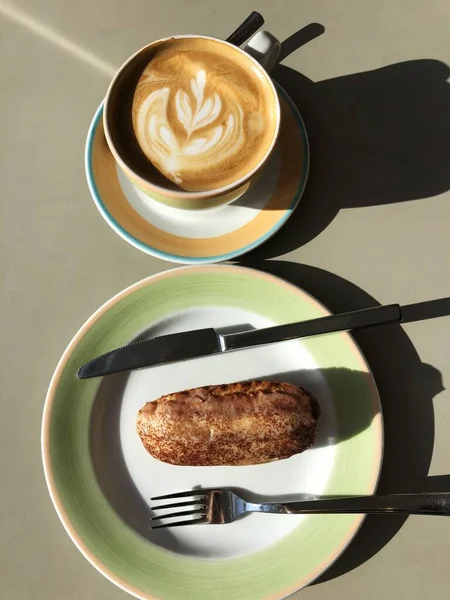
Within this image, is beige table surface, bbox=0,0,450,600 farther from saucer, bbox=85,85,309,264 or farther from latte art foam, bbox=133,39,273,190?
latte art foam, bbox=133,39,273,190

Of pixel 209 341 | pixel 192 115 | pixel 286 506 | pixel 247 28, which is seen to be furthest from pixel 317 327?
pixel 247 28

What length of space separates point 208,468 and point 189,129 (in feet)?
1.78

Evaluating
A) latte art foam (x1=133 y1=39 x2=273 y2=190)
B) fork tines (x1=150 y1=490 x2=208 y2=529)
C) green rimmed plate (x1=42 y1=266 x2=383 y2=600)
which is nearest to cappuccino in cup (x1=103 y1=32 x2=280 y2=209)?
latte art foam (x1=133 y1=39 x2=273 y2=190)

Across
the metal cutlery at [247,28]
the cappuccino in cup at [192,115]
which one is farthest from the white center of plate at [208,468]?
the metal cutlery at [247,28]

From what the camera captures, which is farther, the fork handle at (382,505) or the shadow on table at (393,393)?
the shadow on table at (393,393)

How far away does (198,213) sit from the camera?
34.3 inches

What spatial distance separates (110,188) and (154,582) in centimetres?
63

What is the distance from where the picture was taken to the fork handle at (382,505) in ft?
2.57

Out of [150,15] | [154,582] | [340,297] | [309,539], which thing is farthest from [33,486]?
[150,15]

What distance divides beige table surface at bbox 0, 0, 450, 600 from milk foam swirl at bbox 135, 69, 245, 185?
0.67 feet

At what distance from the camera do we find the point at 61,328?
939 mm

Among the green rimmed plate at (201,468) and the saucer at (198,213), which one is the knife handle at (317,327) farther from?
the saucer at (198,213)

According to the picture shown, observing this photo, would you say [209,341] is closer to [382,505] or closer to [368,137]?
[382,505]

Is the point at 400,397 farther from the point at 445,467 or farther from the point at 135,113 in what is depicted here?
the point at 135,113
